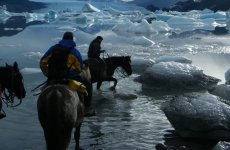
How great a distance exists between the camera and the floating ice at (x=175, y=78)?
14.1 metres

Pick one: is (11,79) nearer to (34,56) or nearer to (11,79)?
(11,79)

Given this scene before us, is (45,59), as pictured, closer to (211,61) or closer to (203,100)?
(203,100)

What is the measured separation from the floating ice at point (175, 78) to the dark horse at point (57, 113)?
8.41m

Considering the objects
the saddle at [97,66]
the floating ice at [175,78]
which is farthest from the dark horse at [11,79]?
the floating ice at [175,78]

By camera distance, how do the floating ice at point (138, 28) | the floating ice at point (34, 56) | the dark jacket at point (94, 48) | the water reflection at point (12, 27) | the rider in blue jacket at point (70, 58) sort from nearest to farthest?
the rider in blue jacket at point (70, 58), the dark jacket at point (94, 48), the floating ice at point (34, 56), the water reflection at point (12, 27), the floating ice at point (138, 28)

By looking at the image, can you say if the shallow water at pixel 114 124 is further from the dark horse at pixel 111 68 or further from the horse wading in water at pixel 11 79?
the horse wading in water at pixel 11 79

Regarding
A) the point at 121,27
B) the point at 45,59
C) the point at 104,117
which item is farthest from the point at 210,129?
the point at 121,27

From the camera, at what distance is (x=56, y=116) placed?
566 cm

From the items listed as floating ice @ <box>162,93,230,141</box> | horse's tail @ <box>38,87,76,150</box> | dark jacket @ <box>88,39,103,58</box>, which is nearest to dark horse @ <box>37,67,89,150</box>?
horse's tail @ <box>38,87,76,150</box>

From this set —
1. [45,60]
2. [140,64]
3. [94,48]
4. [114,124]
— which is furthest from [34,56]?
[45,60]

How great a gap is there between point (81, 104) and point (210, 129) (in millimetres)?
2844

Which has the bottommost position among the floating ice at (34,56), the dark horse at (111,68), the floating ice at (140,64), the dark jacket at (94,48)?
the floating ice at (34,56)

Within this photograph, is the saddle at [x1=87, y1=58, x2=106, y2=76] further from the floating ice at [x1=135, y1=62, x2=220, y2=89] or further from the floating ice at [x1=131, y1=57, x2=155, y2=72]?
the floating ice at [x1=131, y1=57, x2=155, y2=72]

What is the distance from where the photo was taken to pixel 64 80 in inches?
256
